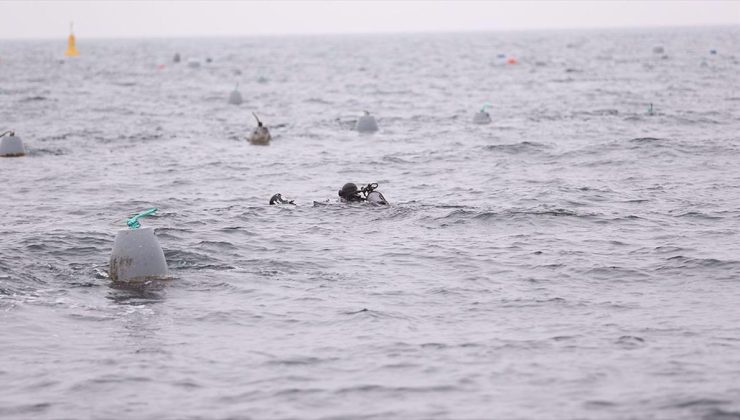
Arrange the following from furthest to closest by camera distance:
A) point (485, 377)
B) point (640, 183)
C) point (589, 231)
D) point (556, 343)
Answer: point (640, 183)
point (589, 231)
point (556, 343)
point (485, 377)

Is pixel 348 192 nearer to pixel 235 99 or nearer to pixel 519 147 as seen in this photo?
pixel 519 147

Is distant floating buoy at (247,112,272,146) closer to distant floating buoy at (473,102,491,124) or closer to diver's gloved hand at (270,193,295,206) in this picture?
distant floating buoy at (473,102,491,124)

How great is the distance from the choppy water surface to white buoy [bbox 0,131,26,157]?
20.2 inches

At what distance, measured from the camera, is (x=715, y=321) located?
40.0 ft

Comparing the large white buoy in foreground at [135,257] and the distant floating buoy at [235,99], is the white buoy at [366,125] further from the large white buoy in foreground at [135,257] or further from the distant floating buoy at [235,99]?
the large white buoy in foreground at [135,257]

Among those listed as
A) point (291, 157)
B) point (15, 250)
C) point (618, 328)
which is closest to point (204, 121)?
point (291, 157)

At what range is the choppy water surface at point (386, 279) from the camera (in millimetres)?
10102

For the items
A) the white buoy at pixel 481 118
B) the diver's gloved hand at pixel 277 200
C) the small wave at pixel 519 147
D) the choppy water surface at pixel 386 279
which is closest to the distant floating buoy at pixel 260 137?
the choppy water surface at pixel 386 279

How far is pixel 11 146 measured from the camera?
28.6m

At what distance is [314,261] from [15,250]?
475 cm

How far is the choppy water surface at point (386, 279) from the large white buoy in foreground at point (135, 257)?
0.99 feet

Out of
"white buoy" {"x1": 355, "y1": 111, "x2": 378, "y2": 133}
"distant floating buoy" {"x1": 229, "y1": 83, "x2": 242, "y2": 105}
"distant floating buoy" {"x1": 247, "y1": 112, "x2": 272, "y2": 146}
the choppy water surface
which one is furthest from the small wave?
"distant floating buoy" {"x1": 229, "y1": 83, "x2": 242, "y2": 105}

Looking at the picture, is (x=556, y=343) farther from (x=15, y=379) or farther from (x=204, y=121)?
(x=204, y=121)

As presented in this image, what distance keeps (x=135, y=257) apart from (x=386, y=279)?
350 centimetres
